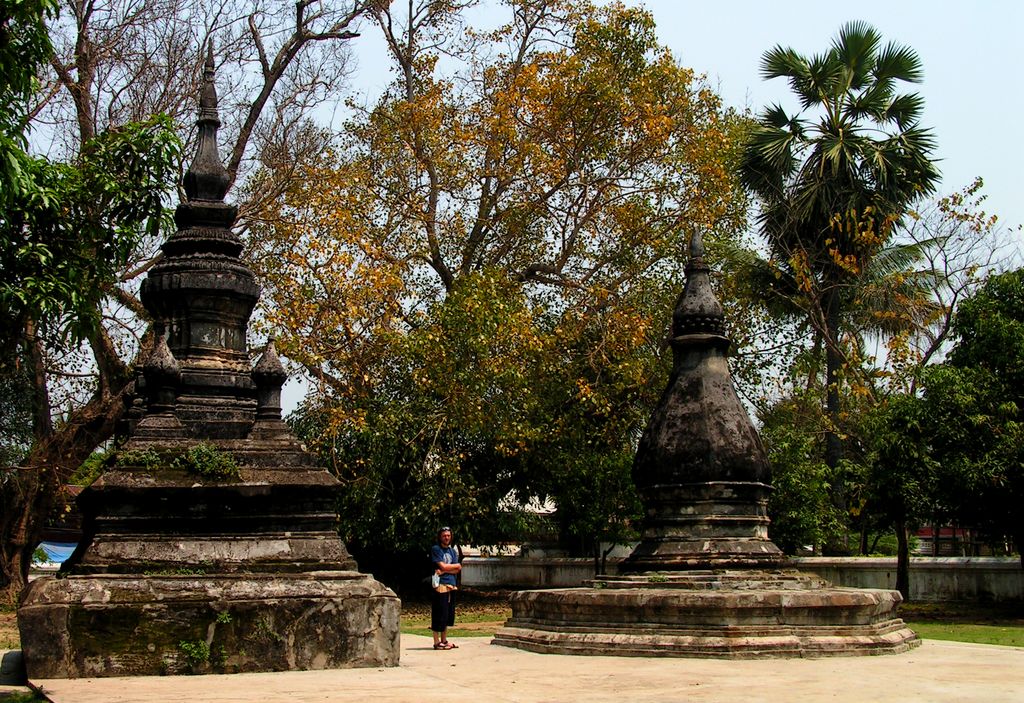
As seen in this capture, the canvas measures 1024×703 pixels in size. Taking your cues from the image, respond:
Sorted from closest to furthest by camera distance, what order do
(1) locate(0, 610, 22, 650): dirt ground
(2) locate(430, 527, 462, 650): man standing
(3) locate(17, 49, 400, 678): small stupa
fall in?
(3) locate(17, 49, 400, 678): small stupa → (2) locate(430, 527, 462, 650): man standing → (1) locate(0, 610, 22, 650): dirt ground

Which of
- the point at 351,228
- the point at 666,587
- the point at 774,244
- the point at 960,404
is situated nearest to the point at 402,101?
the point at 351,228

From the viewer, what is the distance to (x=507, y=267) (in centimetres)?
2159

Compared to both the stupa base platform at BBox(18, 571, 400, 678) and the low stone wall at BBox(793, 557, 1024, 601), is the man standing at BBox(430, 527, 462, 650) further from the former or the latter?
the low stone wall at BBox(793, 557, 1024, 601)

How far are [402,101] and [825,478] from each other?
11.6 m

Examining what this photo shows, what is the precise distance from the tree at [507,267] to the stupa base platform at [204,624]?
9844 millimetres

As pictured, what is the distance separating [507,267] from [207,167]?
35.9ft

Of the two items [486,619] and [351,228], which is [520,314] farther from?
[486,619]

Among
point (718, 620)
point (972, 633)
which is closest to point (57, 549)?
point (972, 633)

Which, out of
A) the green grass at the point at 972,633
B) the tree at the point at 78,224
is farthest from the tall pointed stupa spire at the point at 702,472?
the tree at the point at 78,224

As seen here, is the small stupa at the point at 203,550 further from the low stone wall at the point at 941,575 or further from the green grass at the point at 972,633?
the low stone wall at the point at 941,575

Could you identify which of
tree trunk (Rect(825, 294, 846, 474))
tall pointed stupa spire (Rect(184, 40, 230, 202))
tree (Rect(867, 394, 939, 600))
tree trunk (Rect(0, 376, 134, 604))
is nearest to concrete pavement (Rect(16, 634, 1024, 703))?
tall pointed stupa spire (Rect(184, 40, 230, 202))

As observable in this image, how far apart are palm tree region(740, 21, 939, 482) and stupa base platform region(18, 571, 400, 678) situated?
50.6 ft

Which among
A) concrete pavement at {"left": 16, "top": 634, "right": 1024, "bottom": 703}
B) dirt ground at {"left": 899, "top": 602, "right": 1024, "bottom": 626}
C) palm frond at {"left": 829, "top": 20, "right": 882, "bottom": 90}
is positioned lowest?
dirt ground at {"left": 899, "top": 602, "right": 1024, "bottom": 626}

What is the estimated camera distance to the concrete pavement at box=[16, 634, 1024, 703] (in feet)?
23.2
